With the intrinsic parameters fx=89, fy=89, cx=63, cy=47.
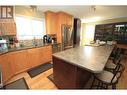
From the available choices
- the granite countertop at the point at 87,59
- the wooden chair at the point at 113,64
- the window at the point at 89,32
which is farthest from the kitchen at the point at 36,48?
the window at the point at 89,32

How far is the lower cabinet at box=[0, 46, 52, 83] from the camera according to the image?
2.26 m

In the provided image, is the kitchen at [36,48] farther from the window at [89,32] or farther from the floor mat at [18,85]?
the window at [89,32]

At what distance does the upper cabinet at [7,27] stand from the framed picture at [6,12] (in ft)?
0.51

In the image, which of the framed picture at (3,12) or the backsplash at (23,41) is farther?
the backsplash at (23,41)

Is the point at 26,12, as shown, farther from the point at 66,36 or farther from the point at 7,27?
the point at 66,36

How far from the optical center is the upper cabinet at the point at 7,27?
265 centimetres

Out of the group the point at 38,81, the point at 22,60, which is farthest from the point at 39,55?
the point at 38,81

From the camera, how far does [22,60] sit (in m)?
2.75

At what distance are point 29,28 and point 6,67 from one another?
6.28 ft

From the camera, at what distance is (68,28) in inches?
174

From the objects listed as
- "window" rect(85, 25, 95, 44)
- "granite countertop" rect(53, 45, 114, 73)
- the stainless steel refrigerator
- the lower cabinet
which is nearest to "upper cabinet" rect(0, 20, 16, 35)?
the lower cabinet

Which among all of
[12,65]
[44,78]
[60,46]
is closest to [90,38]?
[60,46]
